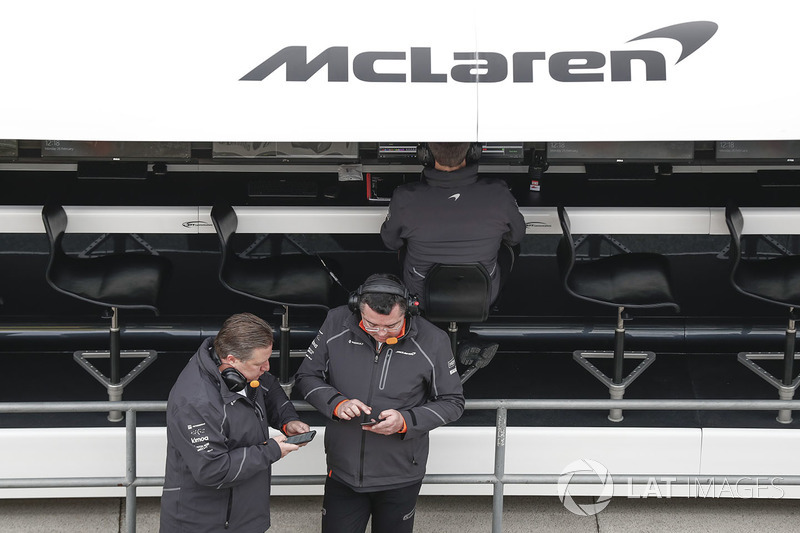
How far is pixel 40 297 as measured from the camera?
4617 mm

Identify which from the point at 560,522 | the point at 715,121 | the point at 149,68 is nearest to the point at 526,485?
the point at 560,522

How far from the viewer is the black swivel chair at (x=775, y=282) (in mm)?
3873

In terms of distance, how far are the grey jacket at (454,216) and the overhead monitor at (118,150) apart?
3.27 ft

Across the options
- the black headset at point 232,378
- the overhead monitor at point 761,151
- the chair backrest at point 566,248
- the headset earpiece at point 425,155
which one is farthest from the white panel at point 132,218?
the overhead monitor at point 761,151

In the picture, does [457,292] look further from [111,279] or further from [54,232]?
[54,232]

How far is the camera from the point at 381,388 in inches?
127

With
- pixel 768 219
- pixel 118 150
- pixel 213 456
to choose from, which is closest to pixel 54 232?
pixel 118 150

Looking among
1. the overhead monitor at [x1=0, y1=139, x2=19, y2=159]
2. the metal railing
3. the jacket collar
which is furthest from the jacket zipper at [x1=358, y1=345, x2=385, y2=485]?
the overhead monitor at [x1=0, y1=139, x2=19, y2=159]

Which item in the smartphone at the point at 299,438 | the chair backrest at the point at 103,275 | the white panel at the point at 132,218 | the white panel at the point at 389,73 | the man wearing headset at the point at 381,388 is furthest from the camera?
the white panel at the point at 132,218

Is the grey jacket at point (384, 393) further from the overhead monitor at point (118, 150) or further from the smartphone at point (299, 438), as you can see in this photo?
the overhead monitor at point (118, 150)

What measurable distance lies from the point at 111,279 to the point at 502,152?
166 centimetres

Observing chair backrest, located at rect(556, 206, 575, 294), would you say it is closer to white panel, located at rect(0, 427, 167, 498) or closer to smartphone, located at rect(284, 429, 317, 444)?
smartphone, located at rect(284, 429, 317, 444)

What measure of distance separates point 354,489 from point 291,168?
167 centimetres

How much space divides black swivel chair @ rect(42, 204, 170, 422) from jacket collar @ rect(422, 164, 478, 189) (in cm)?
117
